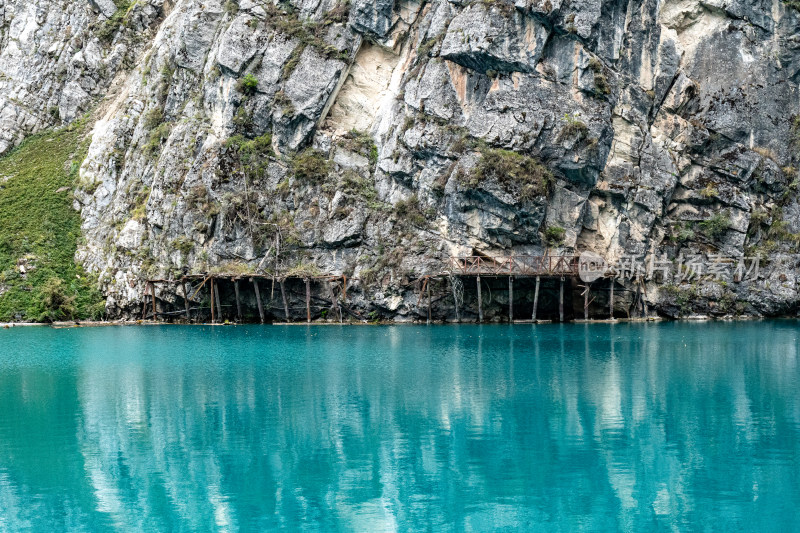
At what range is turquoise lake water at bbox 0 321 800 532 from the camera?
15953 mm

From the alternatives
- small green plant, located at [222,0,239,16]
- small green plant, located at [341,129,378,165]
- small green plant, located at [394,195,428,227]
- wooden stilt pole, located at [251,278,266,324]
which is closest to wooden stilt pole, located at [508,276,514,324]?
small green plant, located at [394,195,428,227]

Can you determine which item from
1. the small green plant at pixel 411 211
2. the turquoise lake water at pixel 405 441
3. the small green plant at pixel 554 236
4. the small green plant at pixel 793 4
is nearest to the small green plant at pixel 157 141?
the small green plant at pixel 411 211

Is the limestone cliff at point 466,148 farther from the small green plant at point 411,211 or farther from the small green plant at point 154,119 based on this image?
the small green plant at point 154,119

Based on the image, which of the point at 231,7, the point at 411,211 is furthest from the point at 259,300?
the point at 231,7

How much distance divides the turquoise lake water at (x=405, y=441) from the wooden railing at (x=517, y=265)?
16653 millimetres

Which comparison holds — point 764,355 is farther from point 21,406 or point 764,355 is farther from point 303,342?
point 21,406

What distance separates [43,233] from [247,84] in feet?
66.8

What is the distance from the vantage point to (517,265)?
56969 millimetres

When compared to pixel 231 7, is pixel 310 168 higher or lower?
lower

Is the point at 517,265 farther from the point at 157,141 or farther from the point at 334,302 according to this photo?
the point at 157,141

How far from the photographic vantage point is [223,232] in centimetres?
6056

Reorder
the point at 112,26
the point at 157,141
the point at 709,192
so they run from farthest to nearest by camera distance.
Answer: the point at 112,26 → the point at 157,141 → the point at 709,192

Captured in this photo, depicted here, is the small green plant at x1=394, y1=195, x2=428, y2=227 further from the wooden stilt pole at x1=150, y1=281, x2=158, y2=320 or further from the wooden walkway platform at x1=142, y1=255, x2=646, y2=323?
the wooden stilt pole at x1=150, y1=281, x2=158, y2=320

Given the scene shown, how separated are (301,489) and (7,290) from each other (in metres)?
51.7
